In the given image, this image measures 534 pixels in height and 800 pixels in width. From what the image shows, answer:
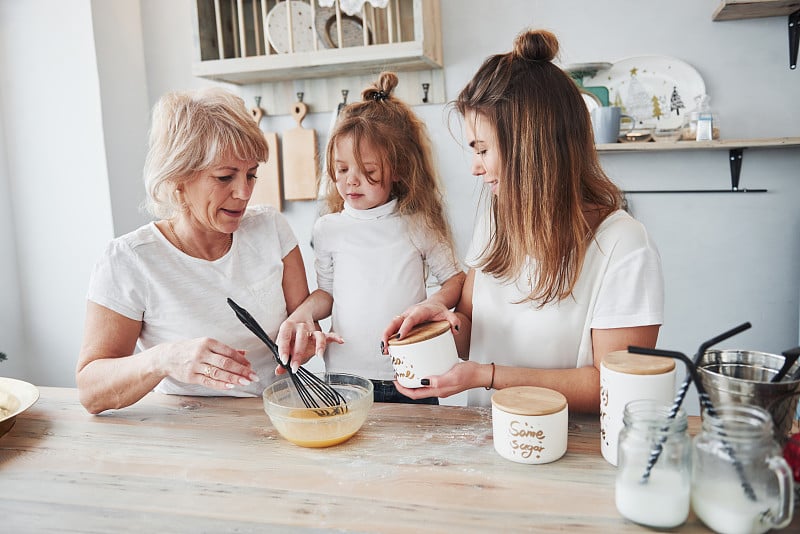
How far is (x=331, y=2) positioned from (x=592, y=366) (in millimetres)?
1544

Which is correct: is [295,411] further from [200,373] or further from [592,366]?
[592,366]

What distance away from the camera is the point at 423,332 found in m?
1.13

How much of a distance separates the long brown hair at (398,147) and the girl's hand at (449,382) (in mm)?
625

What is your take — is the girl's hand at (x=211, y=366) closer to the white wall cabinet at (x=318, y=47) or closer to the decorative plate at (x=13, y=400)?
the decorative plate at (x=13, y=400)

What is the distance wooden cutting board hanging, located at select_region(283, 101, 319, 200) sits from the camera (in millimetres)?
2662

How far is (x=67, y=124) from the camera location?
2.57 m

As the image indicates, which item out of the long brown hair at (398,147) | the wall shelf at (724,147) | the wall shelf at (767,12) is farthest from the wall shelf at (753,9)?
the long brown hair at (398,147)

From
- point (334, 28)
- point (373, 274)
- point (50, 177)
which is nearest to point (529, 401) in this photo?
point (373, 274)

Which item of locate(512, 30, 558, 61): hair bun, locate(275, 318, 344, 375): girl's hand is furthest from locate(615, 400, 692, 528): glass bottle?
locate(512, 30, 558, 61): hair bun

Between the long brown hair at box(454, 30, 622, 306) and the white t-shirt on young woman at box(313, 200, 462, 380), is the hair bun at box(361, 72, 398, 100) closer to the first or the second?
the white t-shirt on young woman at box(313, 200, 462, 380)

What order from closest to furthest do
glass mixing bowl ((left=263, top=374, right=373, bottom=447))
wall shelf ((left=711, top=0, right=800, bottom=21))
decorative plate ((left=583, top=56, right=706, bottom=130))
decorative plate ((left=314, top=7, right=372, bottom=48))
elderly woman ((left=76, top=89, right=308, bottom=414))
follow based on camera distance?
1. glass mixing bowl ((left=263, top=374, right=373, bottom=447))
2. elderly woman ((left=76, top=89, right=308, bottom=414))
3. wall shelf ((left=711, top=0, right=800, bottom=21))
4. decorative plate ((left=583, top=56, right=706, bottom=130))
5. decorative plate ((left=314, top=7, right=372, bottom=48))

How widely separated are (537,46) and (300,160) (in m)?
1.65

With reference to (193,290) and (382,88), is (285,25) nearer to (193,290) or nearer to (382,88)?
(382,88)

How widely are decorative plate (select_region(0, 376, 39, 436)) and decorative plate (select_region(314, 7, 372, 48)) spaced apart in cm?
163
